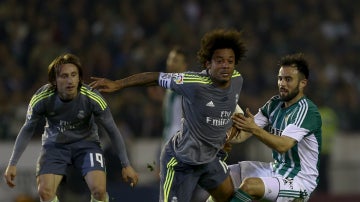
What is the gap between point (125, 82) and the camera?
30.9ft

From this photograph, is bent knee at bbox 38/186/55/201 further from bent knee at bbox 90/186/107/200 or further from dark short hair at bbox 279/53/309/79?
dark short hair at bbox 279/53/309/79

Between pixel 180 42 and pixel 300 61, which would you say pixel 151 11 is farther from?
pixel 300 61

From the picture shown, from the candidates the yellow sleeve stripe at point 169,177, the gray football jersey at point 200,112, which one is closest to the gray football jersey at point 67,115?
the yellow sleeve stripe at point 169,177

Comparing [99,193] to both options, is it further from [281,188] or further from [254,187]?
[281,188]

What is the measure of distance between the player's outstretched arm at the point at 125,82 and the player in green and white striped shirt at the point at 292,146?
Answer: 100 cm

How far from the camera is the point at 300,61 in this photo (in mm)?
10086

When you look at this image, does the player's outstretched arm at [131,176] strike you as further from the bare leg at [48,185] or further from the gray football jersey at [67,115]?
the bare leg at [48,185]

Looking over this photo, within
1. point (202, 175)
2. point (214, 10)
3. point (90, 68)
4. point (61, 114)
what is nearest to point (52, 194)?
point (61, 114)

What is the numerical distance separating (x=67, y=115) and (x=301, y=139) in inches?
87.6

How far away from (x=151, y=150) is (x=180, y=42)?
98.2 inches

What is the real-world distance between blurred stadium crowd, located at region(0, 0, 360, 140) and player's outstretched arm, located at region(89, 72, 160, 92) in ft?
21.0

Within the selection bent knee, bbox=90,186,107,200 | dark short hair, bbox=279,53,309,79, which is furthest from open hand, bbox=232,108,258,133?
bent knee, bbox=90,186,107,200

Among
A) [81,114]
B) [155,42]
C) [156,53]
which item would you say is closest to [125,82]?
[81,114]

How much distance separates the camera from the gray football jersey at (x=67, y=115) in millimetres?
10266
